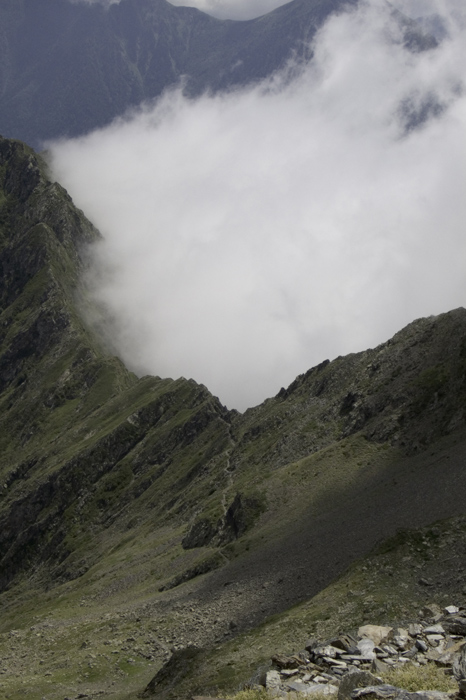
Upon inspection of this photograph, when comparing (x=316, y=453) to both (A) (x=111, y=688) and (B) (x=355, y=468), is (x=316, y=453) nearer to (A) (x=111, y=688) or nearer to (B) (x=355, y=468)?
(B) (x=355, y=468)

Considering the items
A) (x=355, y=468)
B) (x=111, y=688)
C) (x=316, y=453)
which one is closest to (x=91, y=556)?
(x=316, y=453)

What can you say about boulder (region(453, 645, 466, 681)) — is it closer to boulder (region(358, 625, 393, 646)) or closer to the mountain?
boulder (region(358, 625, 393, 646))

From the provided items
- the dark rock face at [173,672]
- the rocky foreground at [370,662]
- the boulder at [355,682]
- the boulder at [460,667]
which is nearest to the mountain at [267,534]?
the dark rock face at [173,672]

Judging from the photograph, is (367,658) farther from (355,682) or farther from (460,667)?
(460,667)

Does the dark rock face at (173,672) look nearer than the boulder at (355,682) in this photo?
No

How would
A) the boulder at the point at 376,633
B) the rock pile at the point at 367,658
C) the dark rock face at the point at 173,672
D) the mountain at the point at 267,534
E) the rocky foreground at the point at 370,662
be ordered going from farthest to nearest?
the mountain at the point at 267,534 → the dark rock face at the point at 173,672 → the boulder at the point at 376,633 → the rock pile at the point at 367,658 → the rocky foreground at the point at 370,662

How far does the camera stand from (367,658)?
1718 inches

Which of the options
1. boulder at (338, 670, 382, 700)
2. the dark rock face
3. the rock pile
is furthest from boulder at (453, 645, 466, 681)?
the dark rock face

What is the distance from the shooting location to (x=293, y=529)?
379 ft

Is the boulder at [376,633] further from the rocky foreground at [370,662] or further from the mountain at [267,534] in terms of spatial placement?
the mountain at [267,534]

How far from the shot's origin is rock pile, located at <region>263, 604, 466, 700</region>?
3819 centimetres

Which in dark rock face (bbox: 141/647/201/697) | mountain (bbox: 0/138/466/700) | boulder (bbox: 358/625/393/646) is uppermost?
mountain (bbox: 0/138/466/700)

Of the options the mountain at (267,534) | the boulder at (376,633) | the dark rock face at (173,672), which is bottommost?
the boulder at (376,633)

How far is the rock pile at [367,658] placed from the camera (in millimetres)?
38188
